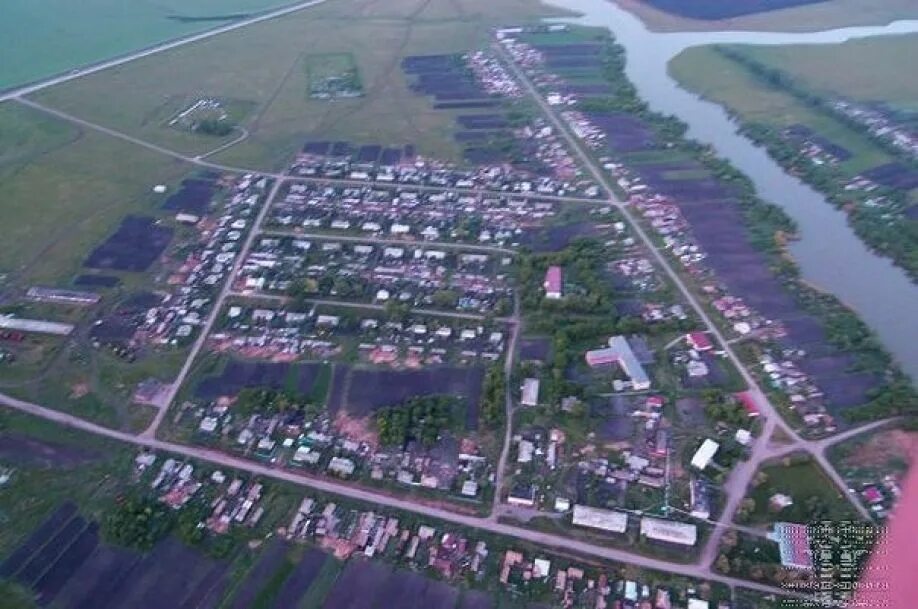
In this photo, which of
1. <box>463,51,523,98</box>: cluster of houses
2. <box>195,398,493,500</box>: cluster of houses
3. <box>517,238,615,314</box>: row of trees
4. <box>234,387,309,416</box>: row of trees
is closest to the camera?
<box>195,398,493,500</box>: cluster of houses

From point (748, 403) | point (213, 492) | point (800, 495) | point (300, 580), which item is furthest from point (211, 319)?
point (800, 495)

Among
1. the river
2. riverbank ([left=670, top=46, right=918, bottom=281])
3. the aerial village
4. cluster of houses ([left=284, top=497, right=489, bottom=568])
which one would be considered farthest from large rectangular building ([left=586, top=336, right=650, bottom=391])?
riverbank ([left=670, top=46, right=918, bottom=281])

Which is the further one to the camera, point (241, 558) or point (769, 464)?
point (769, 464)

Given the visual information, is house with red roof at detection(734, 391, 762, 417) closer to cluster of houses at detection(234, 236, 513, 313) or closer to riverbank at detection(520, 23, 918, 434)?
riverbank at detection(520, 23, 918, 434)

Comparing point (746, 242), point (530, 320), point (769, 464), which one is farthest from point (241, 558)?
point (746, 242)

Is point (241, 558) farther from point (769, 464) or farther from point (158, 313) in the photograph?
point (769, 464)

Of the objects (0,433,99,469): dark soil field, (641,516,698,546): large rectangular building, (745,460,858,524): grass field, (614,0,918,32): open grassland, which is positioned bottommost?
(0,433,99,469): dark soil field
